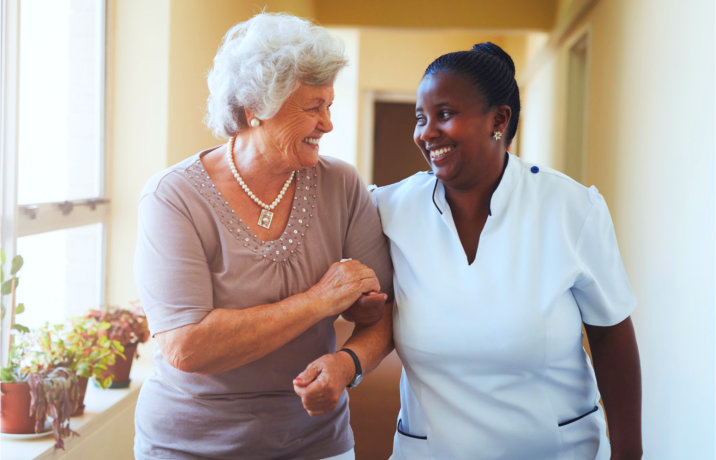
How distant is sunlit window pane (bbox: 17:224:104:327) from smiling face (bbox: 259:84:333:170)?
1.31 meters

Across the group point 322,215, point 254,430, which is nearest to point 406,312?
point 322,215

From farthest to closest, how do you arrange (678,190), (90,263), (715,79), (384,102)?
(384,102)
(90,263)
(678,190)
(715,79)

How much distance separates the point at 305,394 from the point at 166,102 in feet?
6.42

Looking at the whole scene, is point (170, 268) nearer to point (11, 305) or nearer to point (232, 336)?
point (232, 336)

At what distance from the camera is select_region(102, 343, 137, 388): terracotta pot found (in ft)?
8.80

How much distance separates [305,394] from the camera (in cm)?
129

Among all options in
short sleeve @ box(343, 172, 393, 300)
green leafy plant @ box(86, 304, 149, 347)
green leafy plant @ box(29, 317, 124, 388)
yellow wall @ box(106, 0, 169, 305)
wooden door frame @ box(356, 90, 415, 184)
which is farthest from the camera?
wooden door frame @ box(356, 90, 415, 184)

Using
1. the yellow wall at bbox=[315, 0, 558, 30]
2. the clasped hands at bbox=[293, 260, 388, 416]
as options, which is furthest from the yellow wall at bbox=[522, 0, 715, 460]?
the yellow wall at bbox=[315, 0, 558, 30]

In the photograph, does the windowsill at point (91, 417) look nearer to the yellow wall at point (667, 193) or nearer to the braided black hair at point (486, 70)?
the braided black hair at point (486, 70)

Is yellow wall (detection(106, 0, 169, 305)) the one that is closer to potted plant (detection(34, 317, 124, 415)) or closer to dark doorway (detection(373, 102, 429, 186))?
potted plant (detection(34, 317, 124, 415))

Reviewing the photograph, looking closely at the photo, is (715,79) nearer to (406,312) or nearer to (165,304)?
(406,312)

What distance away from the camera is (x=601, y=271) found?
4.69 ft

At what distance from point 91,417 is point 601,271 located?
179cm

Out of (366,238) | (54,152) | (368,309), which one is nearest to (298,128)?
(366,238)
